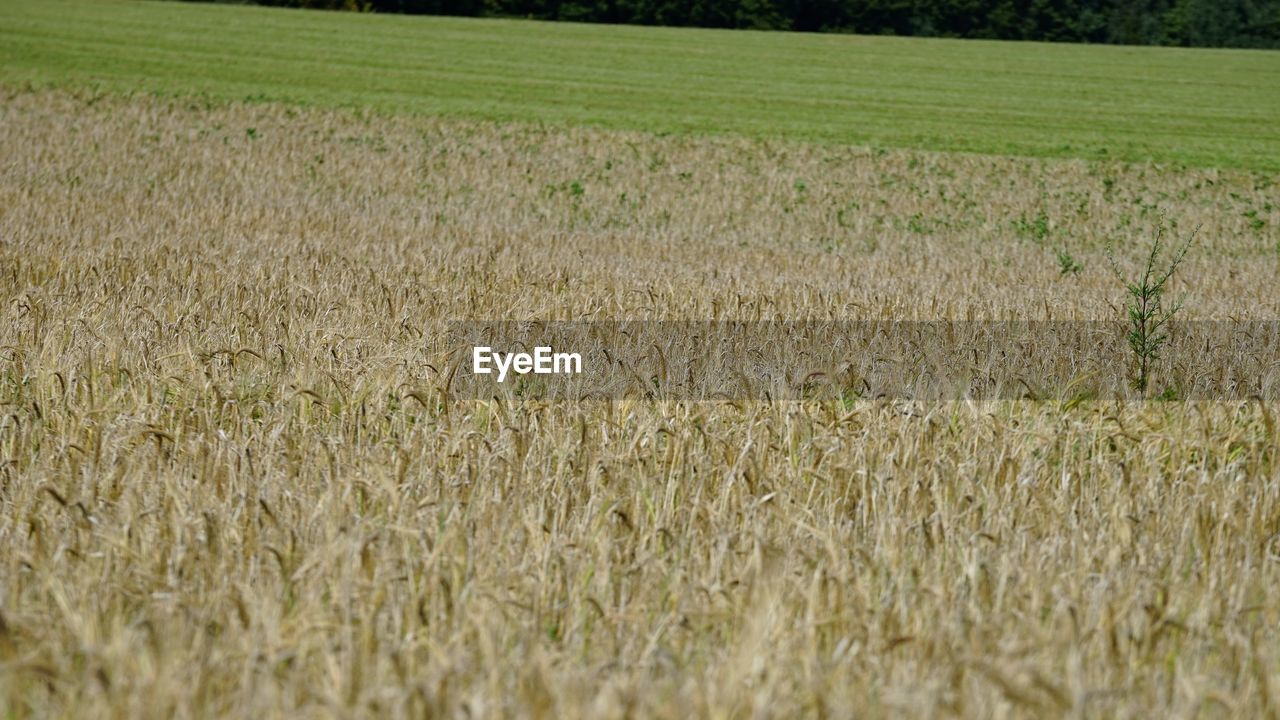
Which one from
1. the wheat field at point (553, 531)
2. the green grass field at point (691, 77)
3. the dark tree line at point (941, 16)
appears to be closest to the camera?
the wheat field at point (553, 531)

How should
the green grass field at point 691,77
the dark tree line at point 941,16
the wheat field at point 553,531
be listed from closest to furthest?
the wheat field at point 553,531 → the green grass field at point 691,77 → the dark tree line at point 941,16

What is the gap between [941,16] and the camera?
69.4 meters

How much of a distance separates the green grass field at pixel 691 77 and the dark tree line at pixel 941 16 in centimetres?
1223

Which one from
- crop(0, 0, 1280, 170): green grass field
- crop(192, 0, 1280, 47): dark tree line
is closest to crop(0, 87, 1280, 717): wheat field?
crop(0, 0, 1280, 170): green grass field

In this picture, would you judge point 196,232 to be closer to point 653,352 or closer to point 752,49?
point 653,352

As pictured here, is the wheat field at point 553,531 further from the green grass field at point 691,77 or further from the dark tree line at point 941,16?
the dark tree line at point 941,16

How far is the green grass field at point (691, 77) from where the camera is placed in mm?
29500

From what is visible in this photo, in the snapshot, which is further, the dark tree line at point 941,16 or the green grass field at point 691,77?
the dark tree line at point 941,16

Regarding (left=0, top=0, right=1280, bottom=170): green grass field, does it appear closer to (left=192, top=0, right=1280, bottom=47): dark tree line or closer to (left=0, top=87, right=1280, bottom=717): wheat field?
(left=192, top=0, right=1280, bottom=47): dark tree line

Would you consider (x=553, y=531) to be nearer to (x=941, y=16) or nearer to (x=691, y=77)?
(x=691, y=77)

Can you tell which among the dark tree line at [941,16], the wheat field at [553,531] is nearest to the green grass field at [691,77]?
the dark tree line at [941,16]

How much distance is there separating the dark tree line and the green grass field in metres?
12.2

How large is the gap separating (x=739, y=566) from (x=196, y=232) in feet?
37.9

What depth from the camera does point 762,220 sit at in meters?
20.9
